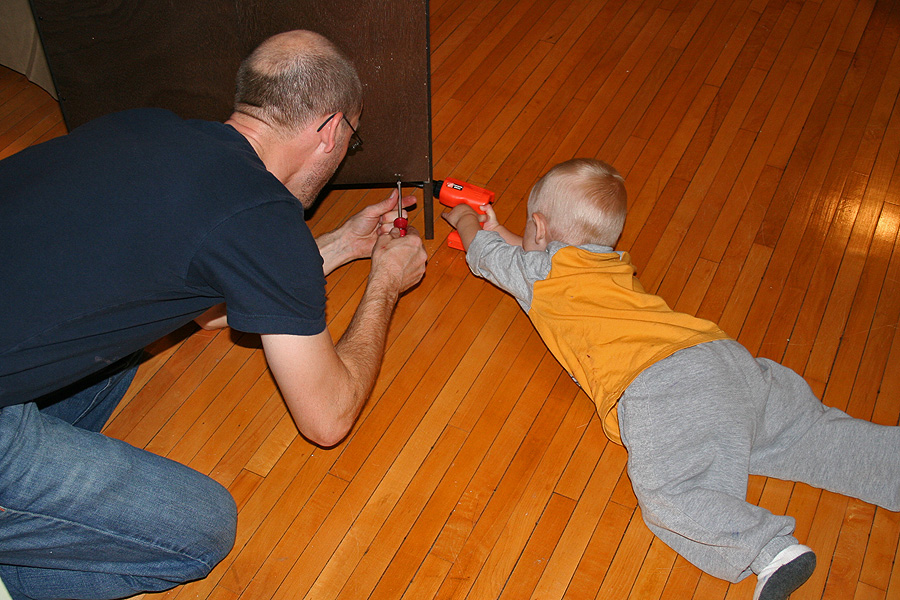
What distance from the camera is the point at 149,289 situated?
1298 millimetres

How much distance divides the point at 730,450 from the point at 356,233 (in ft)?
3.59

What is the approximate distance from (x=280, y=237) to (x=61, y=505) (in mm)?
608

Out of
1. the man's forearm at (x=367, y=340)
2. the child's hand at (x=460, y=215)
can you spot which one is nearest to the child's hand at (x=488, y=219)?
the child's hand at (x=460, y=215)

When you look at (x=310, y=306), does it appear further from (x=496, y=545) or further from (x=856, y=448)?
(x=856, y=448)

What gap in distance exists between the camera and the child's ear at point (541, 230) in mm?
1961

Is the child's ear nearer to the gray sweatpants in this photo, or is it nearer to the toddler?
the toddler

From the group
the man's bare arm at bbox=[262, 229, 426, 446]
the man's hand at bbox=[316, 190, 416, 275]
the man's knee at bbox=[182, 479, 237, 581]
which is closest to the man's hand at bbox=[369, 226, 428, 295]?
the man's bare arm at bbox=[262, 229, 426, 446]

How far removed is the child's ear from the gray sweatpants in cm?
45

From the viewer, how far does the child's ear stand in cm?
196

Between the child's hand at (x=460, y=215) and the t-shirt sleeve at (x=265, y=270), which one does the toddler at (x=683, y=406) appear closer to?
the child's hand at (x=460, y=215)

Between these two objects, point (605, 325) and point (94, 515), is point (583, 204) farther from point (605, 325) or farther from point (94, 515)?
point (94, 515)

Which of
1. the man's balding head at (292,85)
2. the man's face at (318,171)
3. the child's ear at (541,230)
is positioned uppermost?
the man's balding head at (292,85)

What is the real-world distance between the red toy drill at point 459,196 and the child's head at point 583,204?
1.06ft

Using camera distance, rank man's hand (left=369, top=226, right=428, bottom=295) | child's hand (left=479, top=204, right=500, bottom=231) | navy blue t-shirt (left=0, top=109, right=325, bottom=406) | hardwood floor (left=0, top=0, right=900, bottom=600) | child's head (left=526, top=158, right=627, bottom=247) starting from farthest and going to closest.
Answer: child's hand (left=479, top=204, right=500, bottom=231), child's head (left=526, top=158, right=627, bottom=247), man's hand (left=369, top=226, right=428, bottom=295), hardwood floor (left=0, top=0, right=900, bottom=600), navy blue t-shirt (left=0, top=109, right=325, bottom=406)
